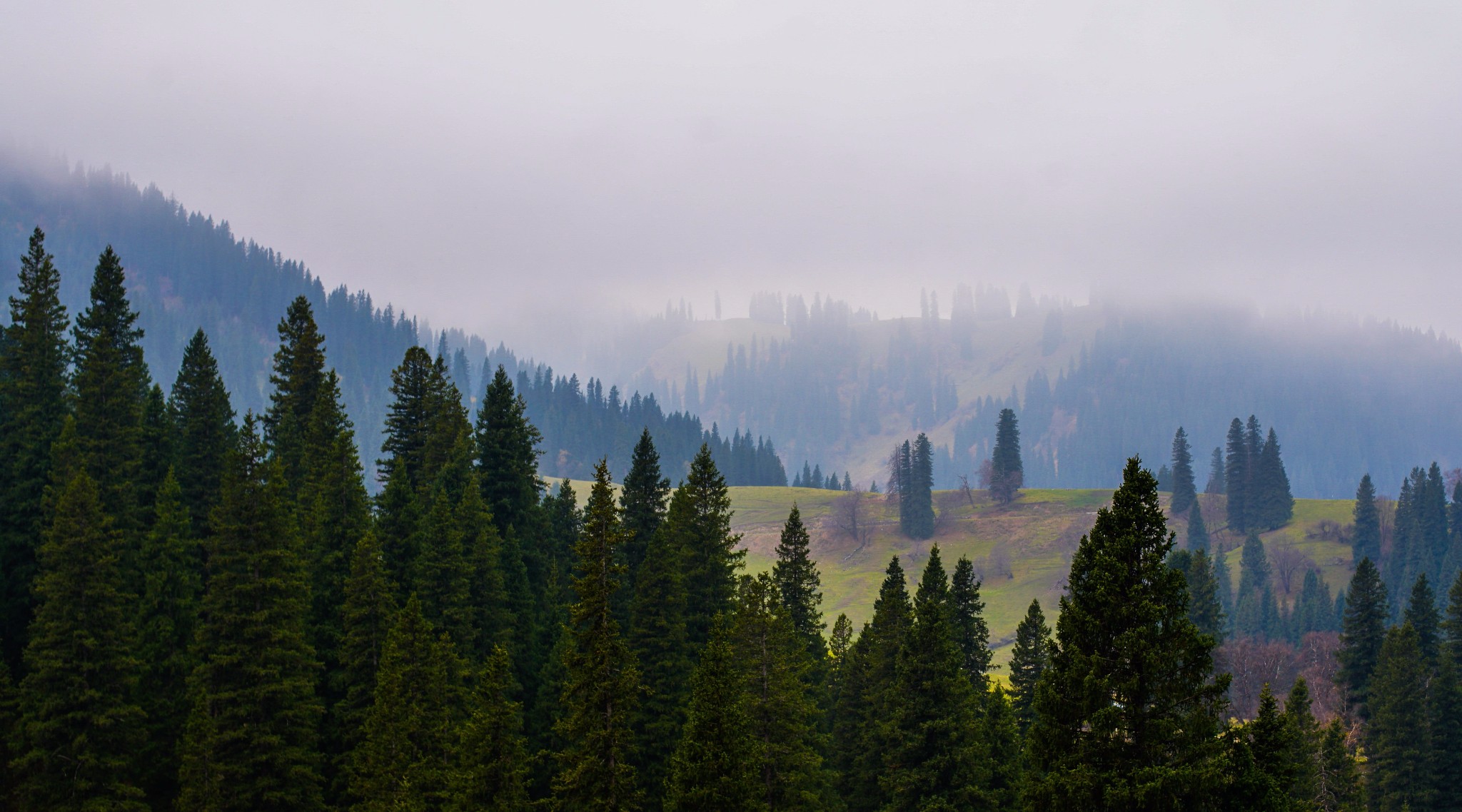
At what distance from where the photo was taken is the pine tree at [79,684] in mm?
40594

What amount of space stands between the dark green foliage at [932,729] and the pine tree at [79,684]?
3014cm

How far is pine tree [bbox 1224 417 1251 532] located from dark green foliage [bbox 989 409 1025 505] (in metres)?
33.6

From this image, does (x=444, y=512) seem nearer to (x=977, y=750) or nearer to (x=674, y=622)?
(x=674, y=622)

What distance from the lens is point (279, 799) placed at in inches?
1633

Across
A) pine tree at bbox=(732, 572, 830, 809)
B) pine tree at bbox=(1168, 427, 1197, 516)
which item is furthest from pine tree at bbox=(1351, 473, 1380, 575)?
pine tree at bbox=(732, 572, 830, 809)

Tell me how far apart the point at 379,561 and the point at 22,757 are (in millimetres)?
14693

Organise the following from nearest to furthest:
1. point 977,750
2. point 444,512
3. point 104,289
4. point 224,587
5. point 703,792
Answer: point 703,792 → point 977,750 → point 224,587 → point 444,512 → point 104,289

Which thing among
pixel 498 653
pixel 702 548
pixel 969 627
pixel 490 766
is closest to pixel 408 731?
pixel 498 653

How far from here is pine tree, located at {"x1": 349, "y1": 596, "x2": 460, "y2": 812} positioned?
36.9m

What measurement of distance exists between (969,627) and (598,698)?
986 inches

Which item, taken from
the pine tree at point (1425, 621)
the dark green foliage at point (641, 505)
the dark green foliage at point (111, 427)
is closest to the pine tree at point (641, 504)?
the dark green foliage at point (641, 505)

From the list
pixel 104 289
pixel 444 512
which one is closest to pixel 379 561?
pixel 444 512

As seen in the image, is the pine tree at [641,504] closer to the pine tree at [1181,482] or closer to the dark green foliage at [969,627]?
the dark green foliage at [969,627]

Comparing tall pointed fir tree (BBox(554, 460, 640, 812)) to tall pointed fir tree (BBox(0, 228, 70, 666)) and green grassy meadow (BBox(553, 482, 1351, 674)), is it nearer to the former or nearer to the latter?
tall pointed fir tree (BBox(0, 228, 70, 666))
